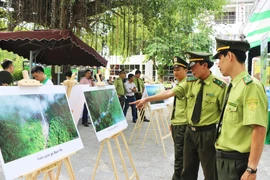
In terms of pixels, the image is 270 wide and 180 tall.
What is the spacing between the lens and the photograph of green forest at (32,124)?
168 centimetres

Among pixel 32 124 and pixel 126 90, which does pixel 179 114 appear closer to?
pixel 32 124

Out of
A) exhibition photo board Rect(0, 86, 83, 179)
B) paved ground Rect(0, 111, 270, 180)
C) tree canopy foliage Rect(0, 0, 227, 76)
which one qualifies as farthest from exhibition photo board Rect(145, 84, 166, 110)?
exhibition photo board Rect(0, 86, 83, 179)

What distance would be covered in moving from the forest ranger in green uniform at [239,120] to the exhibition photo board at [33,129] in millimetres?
1135

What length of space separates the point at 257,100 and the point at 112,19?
629 cm

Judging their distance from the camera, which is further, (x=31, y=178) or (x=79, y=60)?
(x=79, y=60)

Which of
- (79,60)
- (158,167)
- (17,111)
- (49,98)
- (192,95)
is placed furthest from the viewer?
(79,60)

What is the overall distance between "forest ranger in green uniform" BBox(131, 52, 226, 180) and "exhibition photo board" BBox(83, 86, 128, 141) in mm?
396

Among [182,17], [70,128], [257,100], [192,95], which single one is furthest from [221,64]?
[182,17]

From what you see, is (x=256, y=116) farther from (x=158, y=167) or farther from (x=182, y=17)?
(x=182, y=17)

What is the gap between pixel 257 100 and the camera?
5.41 ft

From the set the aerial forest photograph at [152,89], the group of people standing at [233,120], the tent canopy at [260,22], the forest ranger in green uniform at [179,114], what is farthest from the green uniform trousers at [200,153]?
the tent canopy at [260,22]

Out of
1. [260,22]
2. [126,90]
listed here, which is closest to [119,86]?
[126,90]

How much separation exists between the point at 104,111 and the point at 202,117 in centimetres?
98

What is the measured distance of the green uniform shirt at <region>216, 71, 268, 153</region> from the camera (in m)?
1.64
